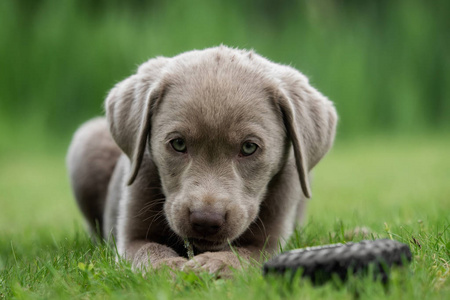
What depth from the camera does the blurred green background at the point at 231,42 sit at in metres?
12.9

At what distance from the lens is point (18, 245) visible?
4867mm

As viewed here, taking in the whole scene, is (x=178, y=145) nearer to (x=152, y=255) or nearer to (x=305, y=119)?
(x=152, y=255)

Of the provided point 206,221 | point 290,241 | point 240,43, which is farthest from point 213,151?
point 240,43

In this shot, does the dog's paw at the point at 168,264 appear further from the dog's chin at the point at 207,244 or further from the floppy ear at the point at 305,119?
the floppy ear at the point at 305,119

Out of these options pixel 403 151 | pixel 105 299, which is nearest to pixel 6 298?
pixel 105 299

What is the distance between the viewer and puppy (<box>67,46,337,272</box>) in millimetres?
3617

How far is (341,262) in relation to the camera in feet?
8.81

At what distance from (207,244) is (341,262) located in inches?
47.1

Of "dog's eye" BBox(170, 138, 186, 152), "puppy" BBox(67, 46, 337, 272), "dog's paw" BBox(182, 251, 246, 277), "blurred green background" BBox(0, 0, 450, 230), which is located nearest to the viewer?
"dog's paw" BBox(182, 251, 246, 277)

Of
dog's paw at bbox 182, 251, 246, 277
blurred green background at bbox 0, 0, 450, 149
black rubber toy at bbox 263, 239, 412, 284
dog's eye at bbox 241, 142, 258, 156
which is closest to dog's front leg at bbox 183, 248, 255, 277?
dog's paw at bbox 182, 251, 246, 277

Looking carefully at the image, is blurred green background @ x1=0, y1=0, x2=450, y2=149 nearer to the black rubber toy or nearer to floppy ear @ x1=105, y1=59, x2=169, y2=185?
floppy ear @ x1=105, y1=59, x2=169, y2=185

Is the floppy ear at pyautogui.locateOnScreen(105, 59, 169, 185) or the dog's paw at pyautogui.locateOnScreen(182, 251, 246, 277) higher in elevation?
the floppy ear at pyautogui.locateOnScreen(105, 59, 169, 185)

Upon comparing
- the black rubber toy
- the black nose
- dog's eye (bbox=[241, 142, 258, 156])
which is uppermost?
dog's eye (bbox=[241, 142, 258, 156])

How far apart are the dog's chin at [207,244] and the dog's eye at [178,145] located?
1.87ft
